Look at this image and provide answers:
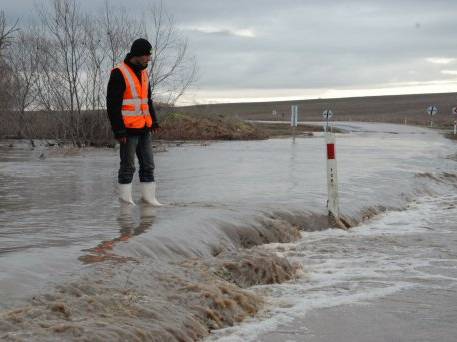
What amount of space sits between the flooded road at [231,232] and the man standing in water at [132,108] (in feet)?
2.14

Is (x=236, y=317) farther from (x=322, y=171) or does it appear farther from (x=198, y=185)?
(x=322, y=171)

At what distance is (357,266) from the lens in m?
7.70

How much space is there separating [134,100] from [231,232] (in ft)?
6.78

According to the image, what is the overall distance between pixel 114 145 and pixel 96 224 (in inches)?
819

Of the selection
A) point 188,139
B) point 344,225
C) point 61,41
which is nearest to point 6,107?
point 61,41

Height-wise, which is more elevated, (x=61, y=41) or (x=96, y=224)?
(x=61, y=41)

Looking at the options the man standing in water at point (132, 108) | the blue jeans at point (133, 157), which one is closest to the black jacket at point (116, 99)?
the man standing in water at point (132, 108)

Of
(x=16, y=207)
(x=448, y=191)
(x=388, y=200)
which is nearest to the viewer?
(x=16, y=207)

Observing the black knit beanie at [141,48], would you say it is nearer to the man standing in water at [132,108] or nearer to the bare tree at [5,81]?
the man standing in water at [132,108]

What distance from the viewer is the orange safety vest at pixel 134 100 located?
29.2ft

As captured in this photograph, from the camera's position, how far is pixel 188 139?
36.8 metres

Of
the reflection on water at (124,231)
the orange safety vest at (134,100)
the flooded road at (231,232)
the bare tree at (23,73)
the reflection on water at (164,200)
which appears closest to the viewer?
the flooded road at (231,232)

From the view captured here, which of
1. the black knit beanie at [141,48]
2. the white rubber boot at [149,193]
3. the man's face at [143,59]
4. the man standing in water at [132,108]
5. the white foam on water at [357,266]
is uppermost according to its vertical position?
the black knit beanie at [141,48]

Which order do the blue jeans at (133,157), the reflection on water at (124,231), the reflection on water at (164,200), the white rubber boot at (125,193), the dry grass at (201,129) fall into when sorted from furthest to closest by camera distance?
1. the dry grass at (201,129)
2. the white rubber boot at (125,193)
3. the blue jeans at (133,157)
4. the reflection on water at (164,200)
5. the reflection on water at (124,231)
